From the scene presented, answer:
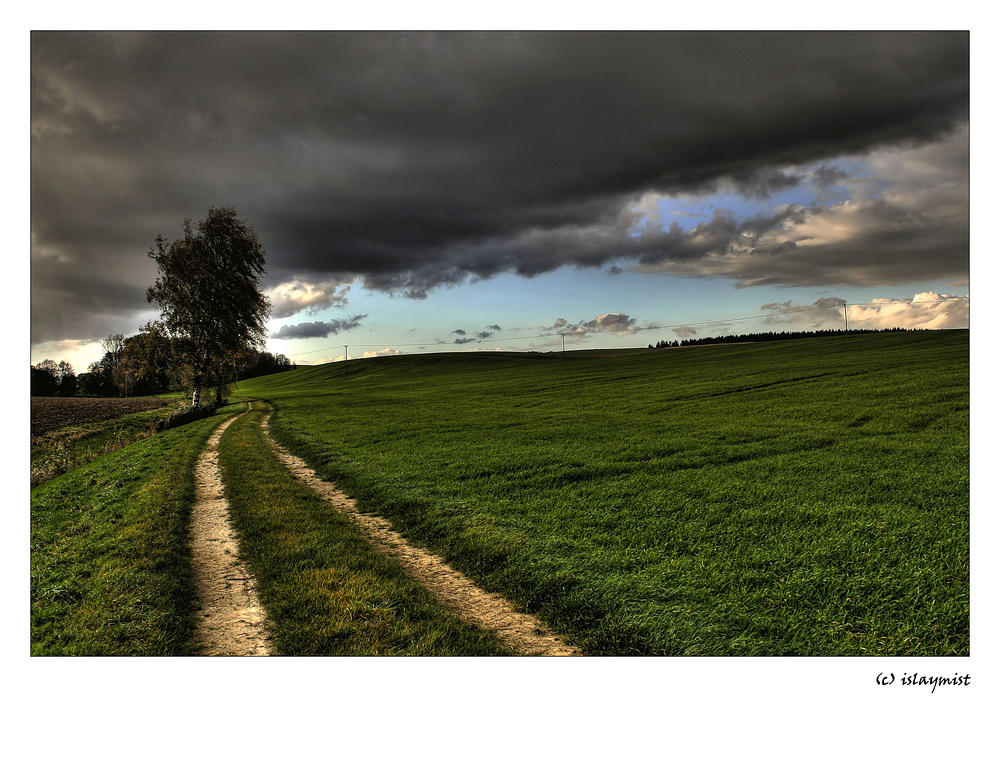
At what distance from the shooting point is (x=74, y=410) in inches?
928

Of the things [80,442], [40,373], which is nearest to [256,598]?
[40,373]

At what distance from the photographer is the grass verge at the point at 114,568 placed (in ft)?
15.4

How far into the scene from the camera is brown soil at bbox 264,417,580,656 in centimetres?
450

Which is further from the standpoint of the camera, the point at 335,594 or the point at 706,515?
the point at 706,515

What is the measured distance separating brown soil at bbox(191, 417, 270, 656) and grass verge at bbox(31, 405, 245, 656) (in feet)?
0.52

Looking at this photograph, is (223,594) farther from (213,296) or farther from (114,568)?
(213,296)

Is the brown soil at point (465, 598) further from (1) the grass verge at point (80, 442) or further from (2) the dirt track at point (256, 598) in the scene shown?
(1) the grass verge at point (80, 442)

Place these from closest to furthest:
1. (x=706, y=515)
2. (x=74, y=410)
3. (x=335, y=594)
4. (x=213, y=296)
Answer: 1. (x=335, y=594)
2. (x=706, y=515)
3. (x=74, y=410)
4. (x=213, y=296)

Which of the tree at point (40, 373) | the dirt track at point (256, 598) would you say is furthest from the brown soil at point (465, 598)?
the tree at point (40, 373)

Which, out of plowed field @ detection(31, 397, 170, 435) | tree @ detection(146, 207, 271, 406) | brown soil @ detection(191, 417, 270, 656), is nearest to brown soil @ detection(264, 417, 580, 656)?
brown soil @ detection(191, 417, 270, 656)

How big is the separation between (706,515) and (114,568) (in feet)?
27.1

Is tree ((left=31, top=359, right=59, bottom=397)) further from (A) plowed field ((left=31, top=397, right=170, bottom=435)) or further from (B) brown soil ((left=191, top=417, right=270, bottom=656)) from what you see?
(A) plowed field ((left=31, top=397, right=170, bottom=435))
